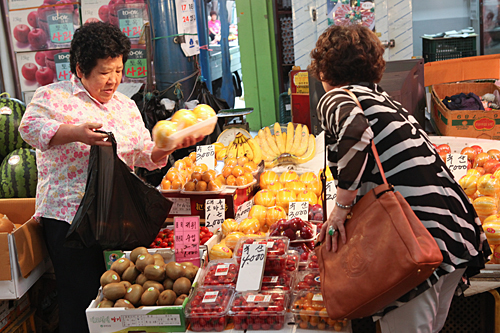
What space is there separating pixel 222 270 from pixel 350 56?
A: 1070 millimetres

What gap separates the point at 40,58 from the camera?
5.04 metres

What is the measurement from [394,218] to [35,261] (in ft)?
6.65

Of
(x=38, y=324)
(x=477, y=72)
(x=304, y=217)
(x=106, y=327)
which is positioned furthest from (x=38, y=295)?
(x=477, y=72)

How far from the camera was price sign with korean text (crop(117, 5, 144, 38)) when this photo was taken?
486 centimetres

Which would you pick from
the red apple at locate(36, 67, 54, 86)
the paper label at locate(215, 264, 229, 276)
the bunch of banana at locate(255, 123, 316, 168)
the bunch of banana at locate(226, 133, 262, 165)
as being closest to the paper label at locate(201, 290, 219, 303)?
the paper label at locate(215, 264, 229, 276)

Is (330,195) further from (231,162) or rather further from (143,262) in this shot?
(143,262)

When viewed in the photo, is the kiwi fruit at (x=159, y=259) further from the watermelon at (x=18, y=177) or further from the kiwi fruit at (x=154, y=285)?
the watermelon at (x=18, y=177)

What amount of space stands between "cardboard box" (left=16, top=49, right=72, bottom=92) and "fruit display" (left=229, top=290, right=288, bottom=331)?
3959 mm

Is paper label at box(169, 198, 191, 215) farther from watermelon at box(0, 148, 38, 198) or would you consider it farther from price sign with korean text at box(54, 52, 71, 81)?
price sign with korean text at box(54, 52, 71, 81)

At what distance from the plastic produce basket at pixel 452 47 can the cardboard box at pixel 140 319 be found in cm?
543

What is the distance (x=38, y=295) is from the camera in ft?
9.89

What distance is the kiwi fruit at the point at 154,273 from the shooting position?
2.03 m

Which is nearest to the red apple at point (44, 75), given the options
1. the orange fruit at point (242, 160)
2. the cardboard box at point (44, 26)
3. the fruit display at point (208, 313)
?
the cardboard box at point (44, 26)

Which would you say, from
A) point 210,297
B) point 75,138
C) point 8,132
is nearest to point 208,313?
point 210,297
